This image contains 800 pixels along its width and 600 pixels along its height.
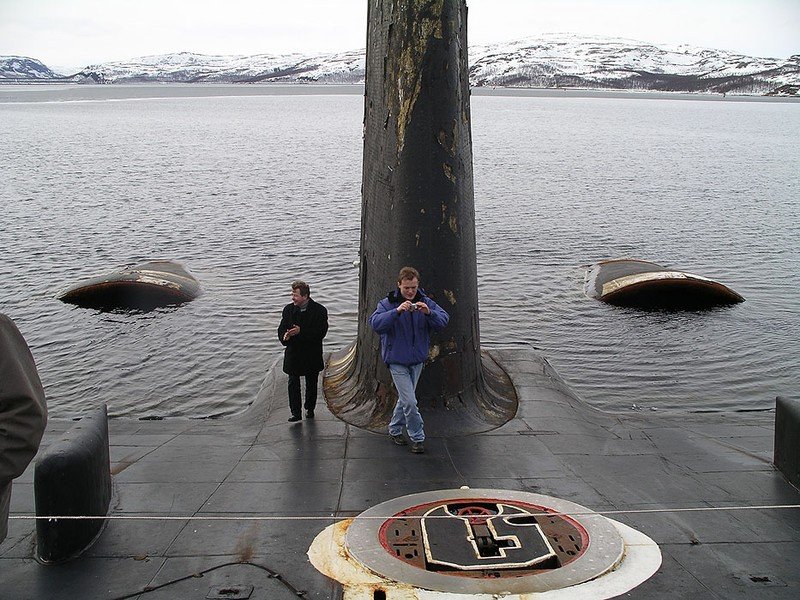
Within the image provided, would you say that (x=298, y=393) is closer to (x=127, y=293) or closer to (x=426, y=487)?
(x=426, y=487)

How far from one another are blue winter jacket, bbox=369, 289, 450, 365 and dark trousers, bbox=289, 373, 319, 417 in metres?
1.58

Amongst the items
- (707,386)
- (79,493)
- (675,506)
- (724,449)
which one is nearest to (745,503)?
(675,506)

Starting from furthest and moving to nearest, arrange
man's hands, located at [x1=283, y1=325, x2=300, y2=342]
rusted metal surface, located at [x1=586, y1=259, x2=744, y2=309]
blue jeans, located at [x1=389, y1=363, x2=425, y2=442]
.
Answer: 1. rusted metal surface, located at [x1=586, y1=259, x2=744, y2=309]
2. man's hands, located at [x1=283, y1=325, x2=300, y2=342]
3. blue jeans, located at [x1=389, y1=363, x2=425, y2=442]

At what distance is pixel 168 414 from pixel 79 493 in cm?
888

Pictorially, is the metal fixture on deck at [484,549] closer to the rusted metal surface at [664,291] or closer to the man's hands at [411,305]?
the man's hands at [411,305]

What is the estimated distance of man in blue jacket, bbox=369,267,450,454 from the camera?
8133 mm

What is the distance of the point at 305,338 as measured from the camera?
9.54 m

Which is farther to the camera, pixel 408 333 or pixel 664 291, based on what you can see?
pixel 664 291

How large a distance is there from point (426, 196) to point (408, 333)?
1.71m

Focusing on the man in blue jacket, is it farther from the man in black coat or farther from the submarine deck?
the man in black coat

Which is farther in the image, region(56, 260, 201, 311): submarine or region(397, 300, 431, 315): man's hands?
region(56, 260, 201, 311): submarine

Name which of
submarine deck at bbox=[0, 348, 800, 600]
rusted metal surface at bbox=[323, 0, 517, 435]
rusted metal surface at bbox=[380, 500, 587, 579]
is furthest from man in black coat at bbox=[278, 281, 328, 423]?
rusted metal surface at bbox=[380, 500, 587, 579]

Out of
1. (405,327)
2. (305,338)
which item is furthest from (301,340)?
(405,327)

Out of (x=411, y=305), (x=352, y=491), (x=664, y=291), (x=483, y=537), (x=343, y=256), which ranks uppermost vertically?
(x=411, y=305)
